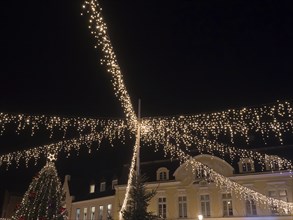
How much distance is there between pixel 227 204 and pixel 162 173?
6.20 meters

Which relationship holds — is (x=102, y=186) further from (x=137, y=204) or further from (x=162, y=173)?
(x=137, y=204)

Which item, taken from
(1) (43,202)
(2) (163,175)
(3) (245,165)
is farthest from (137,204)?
(2) (163,175)

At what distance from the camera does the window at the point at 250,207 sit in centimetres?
2623

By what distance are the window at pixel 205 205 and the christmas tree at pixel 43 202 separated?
16.4 metres

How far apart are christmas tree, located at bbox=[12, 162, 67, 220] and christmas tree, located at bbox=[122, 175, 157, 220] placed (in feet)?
8.29

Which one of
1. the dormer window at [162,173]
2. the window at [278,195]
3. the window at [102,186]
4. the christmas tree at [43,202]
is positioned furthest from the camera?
the window at [102,186]

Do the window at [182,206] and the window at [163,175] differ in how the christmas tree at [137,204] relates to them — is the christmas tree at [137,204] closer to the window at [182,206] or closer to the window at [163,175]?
the window at [182,206]

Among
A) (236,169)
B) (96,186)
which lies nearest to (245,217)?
(236,169)

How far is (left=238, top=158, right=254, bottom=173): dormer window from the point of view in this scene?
1087 inches

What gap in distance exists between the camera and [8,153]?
19.6m

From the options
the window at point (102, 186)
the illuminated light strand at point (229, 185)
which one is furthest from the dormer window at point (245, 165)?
the window at point (102, 186)

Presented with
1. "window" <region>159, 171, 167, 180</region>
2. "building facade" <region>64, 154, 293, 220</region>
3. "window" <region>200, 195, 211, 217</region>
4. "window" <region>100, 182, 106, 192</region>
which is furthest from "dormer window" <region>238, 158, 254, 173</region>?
"window" <region>100, 182, 106, 192</region>

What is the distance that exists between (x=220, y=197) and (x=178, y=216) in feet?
12.2

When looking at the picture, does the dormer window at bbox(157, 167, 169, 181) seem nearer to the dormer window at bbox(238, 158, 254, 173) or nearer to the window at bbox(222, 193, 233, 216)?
the window at bbox(222, 193, 233, 216)
